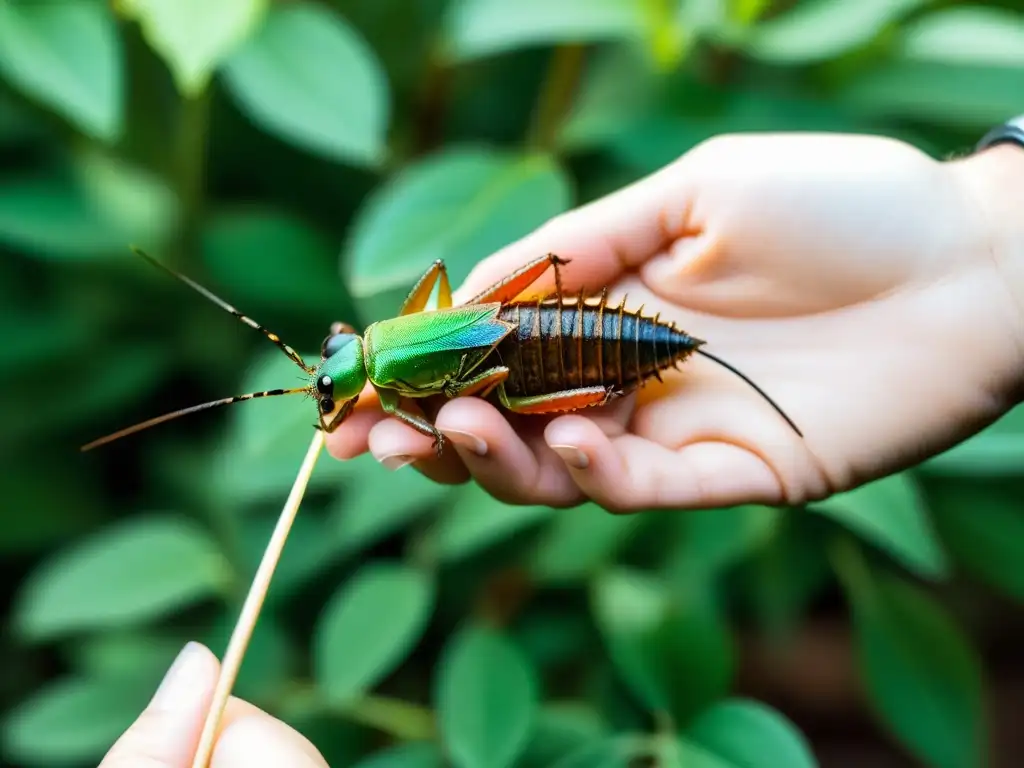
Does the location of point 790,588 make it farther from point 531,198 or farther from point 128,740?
point 128,740

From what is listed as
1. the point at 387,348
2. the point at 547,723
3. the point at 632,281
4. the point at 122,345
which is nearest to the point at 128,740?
the point at 387,348

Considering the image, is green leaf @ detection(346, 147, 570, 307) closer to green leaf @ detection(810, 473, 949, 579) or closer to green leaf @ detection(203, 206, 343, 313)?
green leaf @ detection(203, 206, 343, 313)

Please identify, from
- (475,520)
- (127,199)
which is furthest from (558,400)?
(127,199)

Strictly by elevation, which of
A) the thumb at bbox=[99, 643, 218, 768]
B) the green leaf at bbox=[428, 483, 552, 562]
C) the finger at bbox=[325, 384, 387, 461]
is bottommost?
the thumb at bbox=[99, 643, 218, 768]

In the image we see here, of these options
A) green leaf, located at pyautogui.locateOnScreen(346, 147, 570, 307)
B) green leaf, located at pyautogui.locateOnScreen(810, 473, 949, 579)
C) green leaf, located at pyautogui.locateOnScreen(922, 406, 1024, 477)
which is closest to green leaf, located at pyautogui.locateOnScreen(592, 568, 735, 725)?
green leaf, located at pyautogui.locateOnScreen(810, 473, 949, 579)

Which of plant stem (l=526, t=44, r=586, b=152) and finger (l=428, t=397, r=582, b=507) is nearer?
finger (l=428, t=397, r=582, b=507)

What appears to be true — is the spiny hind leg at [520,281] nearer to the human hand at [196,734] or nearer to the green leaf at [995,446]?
the human hand at [196,734]

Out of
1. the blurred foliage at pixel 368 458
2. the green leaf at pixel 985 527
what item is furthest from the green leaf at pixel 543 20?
the green leaf at pixel 985 527
